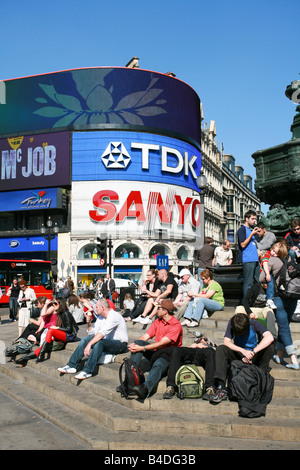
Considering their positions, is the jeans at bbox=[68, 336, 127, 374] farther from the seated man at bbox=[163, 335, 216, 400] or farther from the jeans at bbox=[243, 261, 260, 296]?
the jeans at bbox=[243, 261, 260, 296]

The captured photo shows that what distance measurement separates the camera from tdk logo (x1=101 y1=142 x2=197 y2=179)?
44.9 meters

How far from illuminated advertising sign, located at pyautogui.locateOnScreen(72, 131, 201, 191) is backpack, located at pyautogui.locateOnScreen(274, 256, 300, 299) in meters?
39.3

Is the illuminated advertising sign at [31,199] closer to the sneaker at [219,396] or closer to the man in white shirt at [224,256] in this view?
the man in white shirt at [224,256]

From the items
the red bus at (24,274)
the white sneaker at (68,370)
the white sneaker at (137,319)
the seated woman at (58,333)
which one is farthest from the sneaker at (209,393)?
the red bus at (24,274)

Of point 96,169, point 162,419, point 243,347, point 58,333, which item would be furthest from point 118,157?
point 162,419

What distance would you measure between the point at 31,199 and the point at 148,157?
13.2 meters

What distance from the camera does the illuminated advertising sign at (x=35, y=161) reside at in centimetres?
4547

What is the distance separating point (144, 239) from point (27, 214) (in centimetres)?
1373

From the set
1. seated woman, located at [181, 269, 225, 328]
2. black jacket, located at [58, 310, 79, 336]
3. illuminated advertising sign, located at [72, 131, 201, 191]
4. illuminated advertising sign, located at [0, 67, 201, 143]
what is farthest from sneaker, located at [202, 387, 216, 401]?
illuminated advertising sign, located at [0, 67, 201, 143]

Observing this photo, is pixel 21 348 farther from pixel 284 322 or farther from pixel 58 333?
pixel 284 322

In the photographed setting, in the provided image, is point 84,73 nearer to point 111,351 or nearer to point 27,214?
point 27,214

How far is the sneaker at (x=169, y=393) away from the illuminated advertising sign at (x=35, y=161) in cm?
4122
